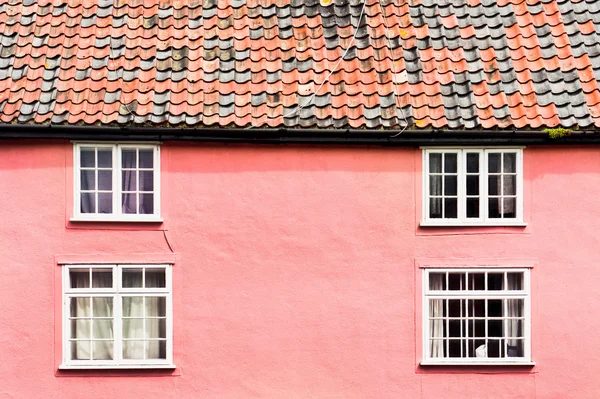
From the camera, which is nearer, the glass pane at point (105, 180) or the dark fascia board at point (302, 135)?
the dark fascia board at point (302, 135)

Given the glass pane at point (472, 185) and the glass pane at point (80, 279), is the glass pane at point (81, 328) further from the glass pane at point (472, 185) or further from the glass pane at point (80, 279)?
the glass pane at point (472, 185)

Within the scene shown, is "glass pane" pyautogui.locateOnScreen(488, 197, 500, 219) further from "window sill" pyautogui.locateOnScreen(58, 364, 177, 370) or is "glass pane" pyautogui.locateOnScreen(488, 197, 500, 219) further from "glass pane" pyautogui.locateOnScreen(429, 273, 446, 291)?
"window sill" pyautogui.locateOnScreen(58, 364, 177, 370)

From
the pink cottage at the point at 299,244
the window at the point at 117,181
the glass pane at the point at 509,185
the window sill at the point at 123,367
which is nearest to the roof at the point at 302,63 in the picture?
the pink cottage at the point at 299,244

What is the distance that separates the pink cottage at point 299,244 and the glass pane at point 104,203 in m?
0.03

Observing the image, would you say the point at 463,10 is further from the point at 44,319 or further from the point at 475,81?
the point at 44,319

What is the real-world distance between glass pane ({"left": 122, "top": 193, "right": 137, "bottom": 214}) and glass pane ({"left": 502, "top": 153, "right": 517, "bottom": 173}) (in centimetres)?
525

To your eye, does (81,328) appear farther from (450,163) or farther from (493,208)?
(493,208)

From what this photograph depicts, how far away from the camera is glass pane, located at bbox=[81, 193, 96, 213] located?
13.0 metres

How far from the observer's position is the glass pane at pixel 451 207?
13117 millimetres

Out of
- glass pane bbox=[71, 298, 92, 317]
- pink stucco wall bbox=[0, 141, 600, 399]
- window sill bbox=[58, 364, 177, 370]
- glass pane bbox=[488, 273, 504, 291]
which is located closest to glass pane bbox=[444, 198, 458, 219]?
pink stucco wall bbox=[0, 141, 600, 399]

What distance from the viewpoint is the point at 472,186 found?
13109 millimetres

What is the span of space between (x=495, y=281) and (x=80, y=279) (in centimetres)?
586

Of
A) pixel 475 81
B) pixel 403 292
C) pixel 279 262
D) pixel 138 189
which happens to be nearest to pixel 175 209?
pixel 138 189

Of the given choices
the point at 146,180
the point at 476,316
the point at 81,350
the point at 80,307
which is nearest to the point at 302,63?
the point at 146,180
